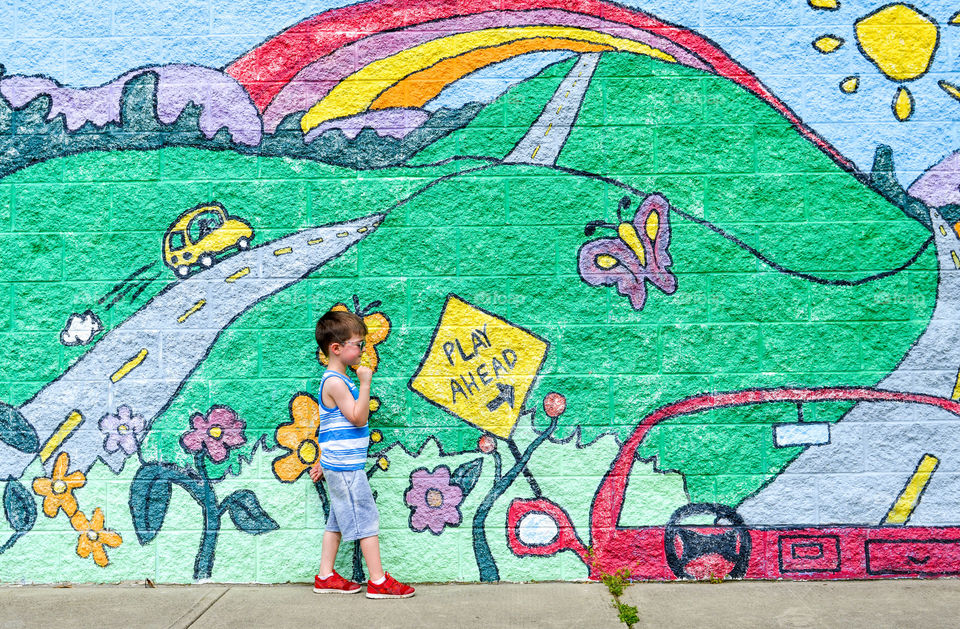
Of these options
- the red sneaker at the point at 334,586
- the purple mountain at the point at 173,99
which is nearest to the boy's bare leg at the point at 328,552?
the red sneaker at the point at 334,586

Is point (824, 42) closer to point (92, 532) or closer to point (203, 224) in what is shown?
point (203, 224)

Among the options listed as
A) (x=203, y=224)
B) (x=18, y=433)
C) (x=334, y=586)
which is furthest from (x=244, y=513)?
(x=203, y=224)

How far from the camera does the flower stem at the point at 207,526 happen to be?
4234 millimetres

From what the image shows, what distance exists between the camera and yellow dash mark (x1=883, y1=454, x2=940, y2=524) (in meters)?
4.19

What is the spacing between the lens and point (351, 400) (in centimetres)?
398

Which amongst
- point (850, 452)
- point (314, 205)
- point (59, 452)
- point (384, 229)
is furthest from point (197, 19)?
point (850, 452)

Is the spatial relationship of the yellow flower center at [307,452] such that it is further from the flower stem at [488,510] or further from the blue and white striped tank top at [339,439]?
the flower stem at [488,510]

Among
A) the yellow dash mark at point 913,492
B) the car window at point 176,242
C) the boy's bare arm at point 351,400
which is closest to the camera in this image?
the boy's bare arm at point 351,400

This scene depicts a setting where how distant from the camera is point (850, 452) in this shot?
4199 millimetres

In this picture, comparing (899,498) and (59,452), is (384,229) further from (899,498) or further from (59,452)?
(899,498)

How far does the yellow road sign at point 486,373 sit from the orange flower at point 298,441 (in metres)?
0.55

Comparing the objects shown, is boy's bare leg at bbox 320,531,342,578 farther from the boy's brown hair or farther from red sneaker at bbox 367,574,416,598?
the boy's brown hair

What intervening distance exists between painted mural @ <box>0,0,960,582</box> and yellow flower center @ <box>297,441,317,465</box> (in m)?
0.02

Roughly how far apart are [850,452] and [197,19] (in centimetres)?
399
